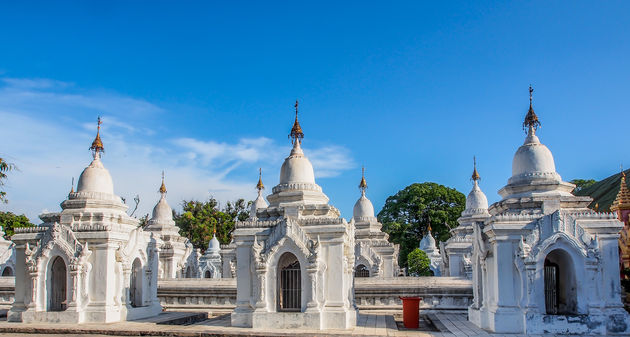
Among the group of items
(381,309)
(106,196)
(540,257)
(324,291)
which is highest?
(106,196)

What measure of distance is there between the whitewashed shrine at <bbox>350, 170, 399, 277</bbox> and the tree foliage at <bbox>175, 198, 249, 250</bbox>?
64.9 ft

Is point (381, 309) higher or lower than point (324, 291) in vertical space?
lower

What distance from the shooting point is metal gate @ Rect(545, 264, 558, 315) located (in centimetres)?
1569

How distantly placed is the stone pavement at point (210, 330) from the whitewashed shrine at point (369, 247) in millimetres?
11142

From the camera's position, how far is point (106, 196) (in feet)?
63.2

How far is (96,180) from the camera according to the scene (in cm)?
1931

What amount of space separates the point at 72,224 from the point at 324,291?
8.61 metres

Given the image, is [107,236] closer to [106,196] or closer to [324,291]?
[106,196]

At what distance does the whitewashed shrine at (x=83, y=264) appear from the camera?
56.5ft

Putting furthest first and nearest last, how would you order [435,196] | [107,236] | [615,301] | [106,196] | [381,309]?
[435,196] → [381,309] → [106,196] → [107,236] → [615,301]

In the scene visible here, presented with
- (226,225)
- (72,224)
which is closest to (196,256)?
(226,225)

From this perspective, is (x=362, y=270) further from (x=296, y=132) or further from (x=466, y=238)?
(x=296, y=132)

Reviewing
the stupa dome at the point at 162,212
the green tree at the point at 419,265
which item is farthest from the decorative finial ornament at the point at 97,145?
the green tree at the point at 419,265

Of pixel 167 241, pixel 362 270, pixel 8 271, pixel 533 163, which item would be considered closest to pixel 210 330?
pixel 533 163
